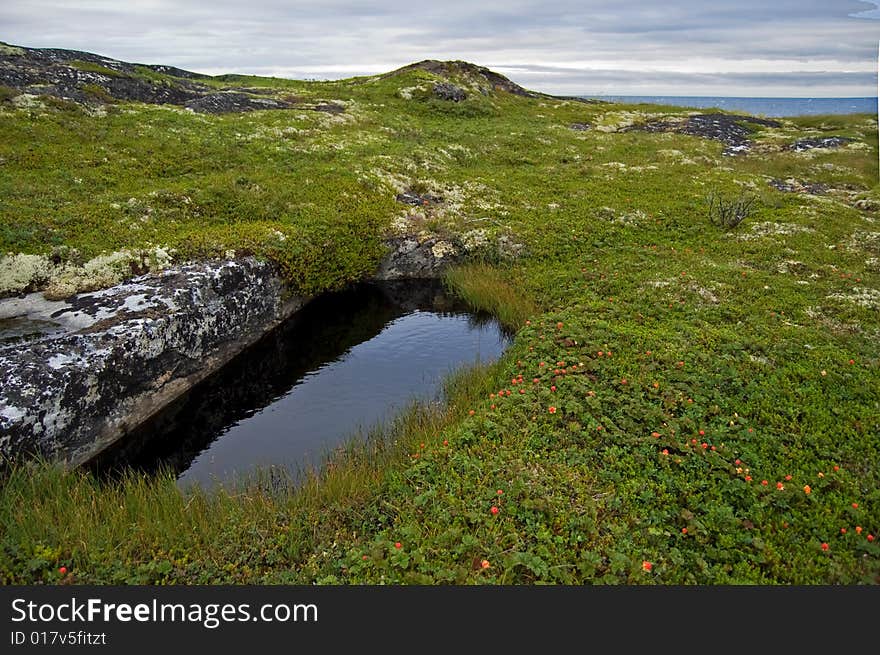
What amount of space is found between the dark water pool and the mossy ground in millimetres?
1424

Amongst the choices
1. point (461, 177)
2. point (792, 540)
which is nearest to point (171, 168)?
point (461, 177)

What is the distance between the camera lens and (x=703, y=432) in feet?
35.1

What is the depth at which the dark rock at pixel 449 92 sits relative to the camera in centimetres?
5481

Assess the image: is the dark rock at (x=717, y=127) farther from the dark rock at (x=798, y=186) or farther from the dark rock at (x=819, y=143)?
the dark rock at (x=798, y=186)

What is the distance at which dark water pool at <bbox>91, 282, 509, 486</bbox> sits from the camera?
1247 cm

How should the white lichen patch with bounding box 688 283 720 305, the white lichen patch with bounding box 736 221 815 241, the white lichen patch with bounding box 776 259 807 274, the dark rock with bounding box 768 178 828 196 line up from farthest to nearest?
the dark rock with bounding box 768 178 828 196 < the white lichen patch with bounding box 736 221 815 241 < the white lichen patch with bounding box 776 259 807 274 < the white lichen patch with bounding box 688 283 720 305

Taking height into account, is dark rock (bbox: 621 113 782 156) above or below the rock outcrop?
above

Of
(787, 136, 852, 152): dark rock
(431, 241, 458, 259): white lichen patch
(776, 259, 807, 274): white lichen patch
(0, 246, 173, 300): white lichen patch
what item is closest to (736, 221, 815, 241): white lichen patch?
(776, 259, 807, 274): white lichen patch

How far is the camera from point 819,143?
153 ft

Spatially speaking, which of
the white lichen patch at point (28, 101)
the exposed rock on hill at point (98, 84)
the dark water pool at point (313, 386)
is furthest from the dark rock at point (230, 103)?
the dark water pool at point (313, 386)

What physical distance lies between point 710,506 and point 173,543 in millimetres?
9171

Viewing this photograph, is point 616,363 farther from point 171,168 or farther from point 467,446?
point 171,168

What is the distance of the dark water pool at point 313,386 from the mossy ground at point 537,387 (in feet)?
4.67

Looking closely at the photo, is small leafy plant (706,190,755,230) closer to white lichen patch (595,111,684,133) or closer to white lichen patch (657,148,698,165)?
white lichen patch (657,148,698,165)
